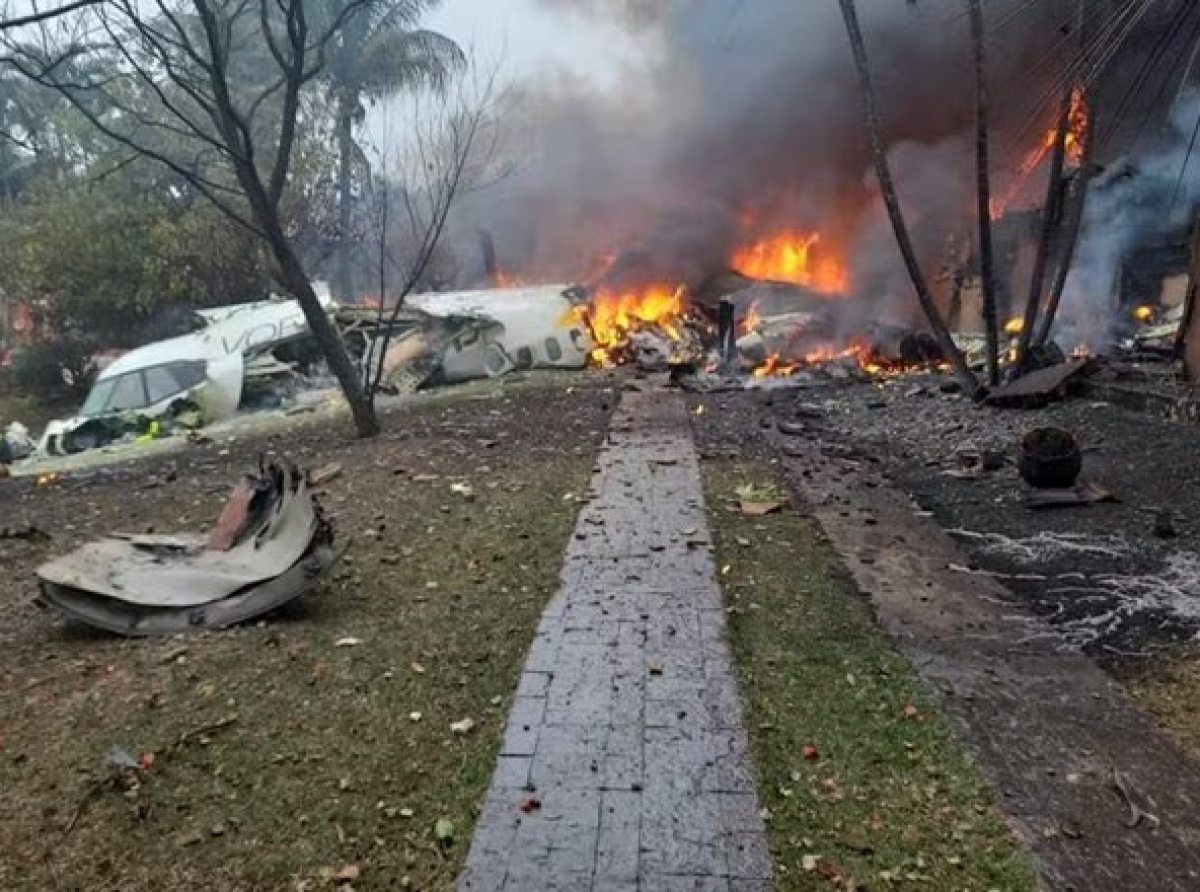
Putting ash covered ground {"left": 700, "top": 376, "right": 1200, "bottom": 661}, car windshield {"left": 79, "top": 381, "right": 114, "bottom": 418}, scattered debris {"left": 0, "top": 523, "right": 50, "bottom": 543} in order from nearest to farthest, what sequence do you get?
1. ash covered ground {"left": 700, "top": 376, "right": 1200, "bottom": 661}
2. scattered debris {"left": 0, "top": 523, "right": 50, "bottom": 543}
3. car windshield {"left": 79, "top": 381, "right": 114, "bottom": 418}

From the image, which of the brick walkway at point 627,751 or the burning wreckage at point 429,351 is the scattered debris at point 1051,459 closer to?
the brick walkway at point 627,751

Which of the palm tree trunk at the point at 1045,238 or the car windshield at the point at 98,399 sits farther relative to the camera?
the car windshield at the point at 98,399

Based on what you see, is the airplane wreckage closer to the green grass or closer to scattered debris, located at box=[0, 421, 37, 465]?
scattered debris, located at box=[0, 421, 37, 465]

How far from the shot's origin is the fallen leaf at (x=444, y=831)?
2.66 metres

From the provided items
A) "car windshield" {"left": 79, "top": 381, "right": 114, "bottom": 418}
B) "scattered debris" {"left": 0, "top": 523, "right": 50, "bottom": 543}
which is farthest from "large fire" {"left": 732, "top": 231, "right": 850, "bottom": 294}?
"scattered debris" {"left": 0, "top": 523, "right": 50, "bottom": 543}

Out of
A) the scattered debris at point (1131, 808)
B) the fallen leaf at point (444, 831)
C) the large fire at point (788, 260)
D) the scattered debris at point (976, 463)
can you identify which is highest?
the large fire at point (788, 260)

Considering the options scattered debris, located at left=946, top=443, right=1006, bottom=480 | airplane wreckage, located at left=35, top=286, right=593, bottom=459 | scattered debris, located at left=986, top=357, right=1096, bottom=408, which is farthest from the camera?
airplane wreckage, located at left=35, top=286, right=593, bottom=459

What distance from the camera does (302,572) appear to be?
4328mm

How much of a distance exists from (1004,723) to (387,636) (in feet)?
A: 8.85

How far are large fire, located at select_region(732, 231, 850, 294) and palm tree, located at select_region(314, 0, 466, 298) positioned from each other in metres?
9.20

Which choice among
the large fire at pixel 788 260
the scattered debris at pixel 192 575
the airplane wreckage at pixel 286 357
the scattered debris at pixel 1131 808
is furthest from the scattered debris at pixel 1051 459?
the large fire at pixel 788 260

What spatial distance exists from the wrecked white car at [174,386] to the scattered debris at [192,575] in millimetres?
10286

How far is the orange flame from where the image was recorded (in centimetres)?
1811

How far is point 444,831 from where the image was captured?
2.68 m
